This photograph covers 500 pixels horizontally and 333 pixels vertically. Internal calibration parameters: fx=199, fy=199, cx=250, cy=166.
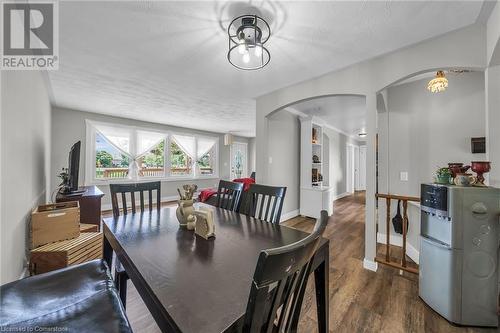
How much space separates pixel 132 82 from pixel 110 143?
293 cm

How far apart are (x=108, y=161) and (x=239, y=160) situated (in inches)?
193

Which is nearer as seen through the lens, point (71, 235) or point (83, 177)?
point (71, 235)

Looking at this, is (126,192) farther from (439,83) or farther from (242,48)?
(439,83)

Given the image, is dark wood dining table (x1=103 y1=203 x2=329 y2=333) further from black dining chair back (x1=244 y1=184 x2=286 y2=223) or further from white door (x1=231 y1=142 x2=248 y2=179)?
white door (x1=231 y1=142 x2=248 y2=179)

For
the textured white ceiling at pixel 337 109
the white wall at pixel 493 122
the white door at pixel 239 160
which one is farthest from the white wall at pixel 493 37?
the white door at pixel 239 160

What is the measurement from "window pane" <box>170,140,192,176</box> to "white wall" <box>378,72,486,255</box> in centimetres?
563

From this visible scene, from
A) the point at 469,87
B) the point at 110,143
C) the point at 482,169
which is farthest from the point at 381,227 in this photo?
the point at 110,143

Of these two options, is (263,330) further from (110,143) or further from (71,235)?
Answer: (110,143)

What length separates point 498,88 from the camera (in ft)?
5.41

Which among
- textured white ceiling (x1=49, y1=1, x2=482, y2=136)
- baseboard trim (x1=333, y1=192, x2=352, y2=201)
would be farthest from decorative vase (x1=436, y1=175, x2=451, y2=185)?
baseboard trim (x1=333, y1=192, x2=352, y2=201)

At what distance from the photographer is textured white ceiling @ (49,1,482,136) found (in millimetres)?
1602

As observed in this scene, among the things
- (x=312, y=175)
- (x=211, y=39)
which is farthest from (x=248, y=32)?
(x=312, y=175)

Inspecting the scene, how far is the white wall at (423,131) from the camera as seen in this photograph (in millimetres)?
2383

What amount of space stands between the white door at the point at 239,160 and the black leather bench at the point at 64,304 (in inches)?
297
